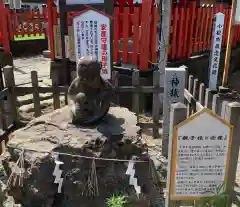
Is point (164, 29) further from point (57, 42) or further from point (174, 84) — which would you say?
point (57, 42)

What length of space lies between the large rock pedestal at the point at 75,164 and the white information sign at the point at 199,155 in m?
1.01

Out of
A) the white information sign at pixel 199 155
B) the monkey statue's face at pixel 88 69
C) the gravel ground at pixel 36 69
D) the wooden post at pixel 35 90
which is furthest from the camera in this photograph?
the gravel ground at pixel 36 69

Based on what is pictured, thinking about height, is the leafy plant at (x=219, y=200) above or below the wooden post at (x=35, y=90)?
below

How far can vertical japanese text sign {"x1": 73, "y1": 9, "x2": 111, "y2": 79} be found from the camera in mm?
4945

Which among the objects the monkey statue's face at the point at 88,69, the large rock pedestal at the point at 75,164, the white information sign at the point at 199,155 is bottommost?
the large rock pedestal at the point at 75,164

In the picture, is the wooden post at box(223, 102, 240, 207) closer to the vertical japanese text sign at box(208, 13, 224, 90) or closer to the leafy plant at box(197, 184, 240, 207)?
the leafy plant at box(197, 184, 240, 207)

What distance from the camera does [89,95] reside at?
3561 millimetres

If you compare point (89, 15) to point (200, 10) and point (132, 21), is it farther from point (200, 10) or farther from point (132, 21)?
point (200, 10)

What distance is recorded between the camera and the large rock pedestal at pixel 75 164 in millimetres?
3055

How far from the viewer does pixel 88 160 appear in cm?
316

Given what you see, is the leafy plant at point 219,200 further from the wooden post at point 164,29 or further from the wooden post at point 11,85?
the wooden post at point 11,85

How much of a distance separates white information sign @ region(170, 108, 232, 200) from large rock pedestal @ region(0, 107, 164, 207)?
101 cm

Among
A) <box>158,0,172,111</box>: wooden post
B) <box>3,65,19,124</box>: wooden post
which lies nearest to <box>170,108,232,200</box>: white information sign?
<box>3,65,19,124</box>: wooden post

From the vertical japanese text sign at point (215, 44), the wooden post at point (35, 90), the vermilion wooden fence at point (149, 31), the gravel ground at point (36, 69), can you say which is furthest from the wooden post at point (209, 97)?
the vertical japanese text sign at point (215, 44)
